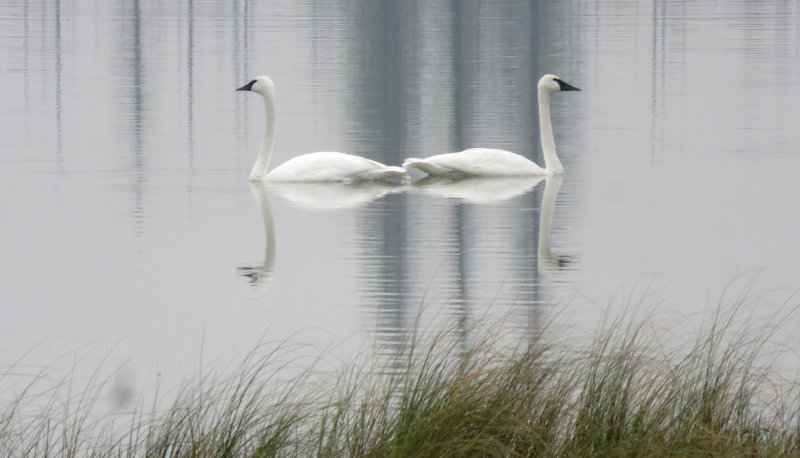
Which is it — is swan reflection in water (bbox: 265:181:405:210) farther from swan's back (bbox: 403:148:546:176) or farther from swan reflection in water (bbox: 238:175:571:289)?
swan's back (bbox: 403:148:546:176)

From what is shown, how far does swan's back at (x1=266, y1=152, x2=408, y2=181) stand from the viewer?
16.6 metres

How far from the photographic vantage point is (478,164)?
17281mm

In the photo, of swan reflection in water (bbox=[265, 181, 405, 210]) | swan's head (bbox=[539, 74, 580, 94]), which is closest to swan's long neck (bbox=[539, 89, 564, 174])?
swan's head (bbox=[539, 74, 580, 94])

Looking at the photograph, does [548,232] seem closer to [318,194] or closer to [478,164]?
[318,194]

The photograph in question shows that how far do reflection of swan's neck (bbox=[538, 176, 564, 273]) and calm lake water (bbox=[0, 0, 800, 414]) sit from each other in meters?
0.03

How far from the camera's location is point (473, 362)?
6.62 m

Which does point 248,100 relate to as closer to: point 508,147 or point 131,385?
point 508,147

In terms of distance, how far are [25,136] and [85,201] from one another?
700 centimetres

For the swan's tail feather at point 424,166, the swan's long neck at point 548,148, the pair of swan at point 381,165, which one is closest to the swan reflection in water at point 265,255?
→ the pair of swan at point 381,165

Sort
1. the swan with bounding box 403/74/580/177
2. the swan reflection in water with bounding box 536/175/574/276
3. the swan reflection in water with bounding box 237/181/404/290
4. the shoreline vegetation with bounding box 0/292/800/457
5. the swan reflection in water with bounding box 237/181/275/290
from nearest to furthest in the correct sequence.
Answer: the shoreline vegetation with bounding box 0/292/800/457 < the swan reflection in water with bounding box 237/181/275/290 < the swan reflection in water with bounding box 536/175/574/276 < the swan reflection in water with bounding box 237/181/404/290 < the swan with bounding box 403/74/580/177

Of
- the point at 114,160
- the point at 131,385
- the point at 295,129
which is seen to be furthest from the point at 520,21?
the point at 131,385

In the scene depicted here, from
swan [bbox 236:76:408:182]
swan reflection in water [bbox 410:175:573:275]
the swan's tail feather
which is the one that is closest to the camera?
swan reflection in water [bbox 410:175:573:275]

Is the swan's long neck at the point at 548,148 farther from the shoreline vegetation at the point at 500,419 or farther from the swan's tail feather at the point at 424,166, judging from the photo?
the shoreline vegetation at the point at 500,419

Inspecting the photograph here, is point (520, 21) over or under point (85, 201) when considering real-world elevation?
over
